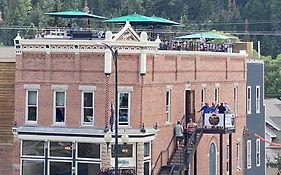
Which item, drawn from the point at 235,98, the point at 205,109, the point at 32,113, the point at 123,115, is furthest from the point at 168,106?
the point at 235,98

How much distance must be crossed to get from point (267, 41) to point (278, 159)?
75808 millimetres

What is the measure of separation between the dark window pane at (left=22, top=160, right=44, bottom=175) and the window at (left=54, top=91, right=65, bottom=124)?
2187 millimetres

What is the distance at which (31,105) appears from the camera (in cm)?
4144

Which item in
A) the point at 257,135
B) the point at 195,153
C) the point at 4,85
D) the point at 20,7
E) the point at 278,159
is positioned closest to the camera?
the point at 4,85

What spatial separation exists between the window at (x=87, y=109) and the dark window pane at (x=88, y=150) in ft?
3.30

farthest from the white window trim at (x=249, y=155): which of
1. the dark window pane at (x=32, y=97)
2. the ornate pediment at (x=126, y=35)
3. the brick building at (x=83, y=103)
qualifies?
the dark window pane at (x=32, y=97)

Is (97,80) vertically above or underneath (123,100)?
above

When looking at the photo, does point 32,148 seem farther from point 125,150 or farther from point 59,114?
point 125,150

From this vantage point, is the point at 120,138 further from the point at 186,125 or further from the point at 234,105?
the point at 234,105

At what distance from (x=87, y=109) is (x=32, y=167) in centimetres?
380

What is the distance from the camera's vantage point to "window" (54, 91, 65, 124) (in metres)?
41.0

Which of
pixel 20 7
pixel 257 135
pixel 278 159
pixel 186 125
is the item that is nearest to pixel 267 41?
pixel 20 7

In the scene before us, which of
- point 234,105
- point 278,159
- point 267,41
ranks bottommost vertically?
point 278,159

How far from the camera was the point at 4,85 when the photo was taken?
42.4 meters
